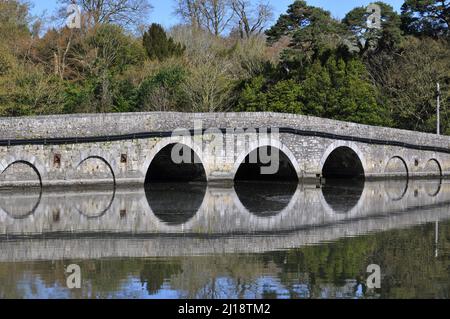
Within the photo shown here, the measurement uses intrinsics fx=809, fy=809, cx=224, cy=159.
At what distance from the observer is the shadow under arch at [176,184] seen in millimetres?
20969

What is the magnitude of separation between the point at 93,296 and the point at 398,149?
70.5 ft

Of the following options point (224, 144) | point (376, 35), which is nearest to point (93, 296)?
point (224, 144)

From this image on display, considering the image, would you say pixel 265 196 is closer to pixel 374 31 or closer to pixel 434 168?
pixel 434 168

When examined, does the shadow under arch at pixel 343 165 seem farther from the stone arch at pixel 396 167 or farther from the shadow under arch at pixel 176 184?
the shadow under arch at pixel 176 184

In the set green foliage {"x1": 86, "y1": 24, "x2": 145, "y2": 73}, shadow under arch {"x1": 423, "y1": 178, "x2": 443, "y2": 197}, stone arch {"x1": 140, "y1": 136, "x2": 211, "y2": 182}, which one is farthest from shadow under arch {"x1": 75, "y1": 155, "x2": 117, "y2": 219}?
green foliage {"x1": 86, "y1": 24, "x2": 145, "y2": 73}

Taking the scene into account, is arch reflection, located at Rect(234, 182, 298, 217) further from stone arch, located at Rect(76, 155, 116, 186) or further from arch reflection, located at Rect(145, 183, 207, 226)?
stone arch, located at Rect(76, 155, 116, 186)

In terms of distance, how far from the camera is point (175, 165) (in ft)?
98.4

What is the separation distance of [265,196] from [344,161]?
Answer: 7130 mm

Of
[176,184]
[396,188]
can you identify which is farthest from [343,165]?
[176,184]

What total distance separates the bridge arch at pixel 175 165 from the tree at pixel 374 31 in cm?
1306

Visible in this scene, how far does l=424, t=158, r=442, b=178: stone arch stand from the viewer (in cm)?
3191

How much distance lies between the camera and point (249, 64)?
126 ft

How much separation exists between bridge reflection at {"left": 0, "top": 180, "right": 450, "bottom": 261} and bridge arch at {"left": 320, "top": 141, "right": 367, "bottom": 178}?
166 centimetres
